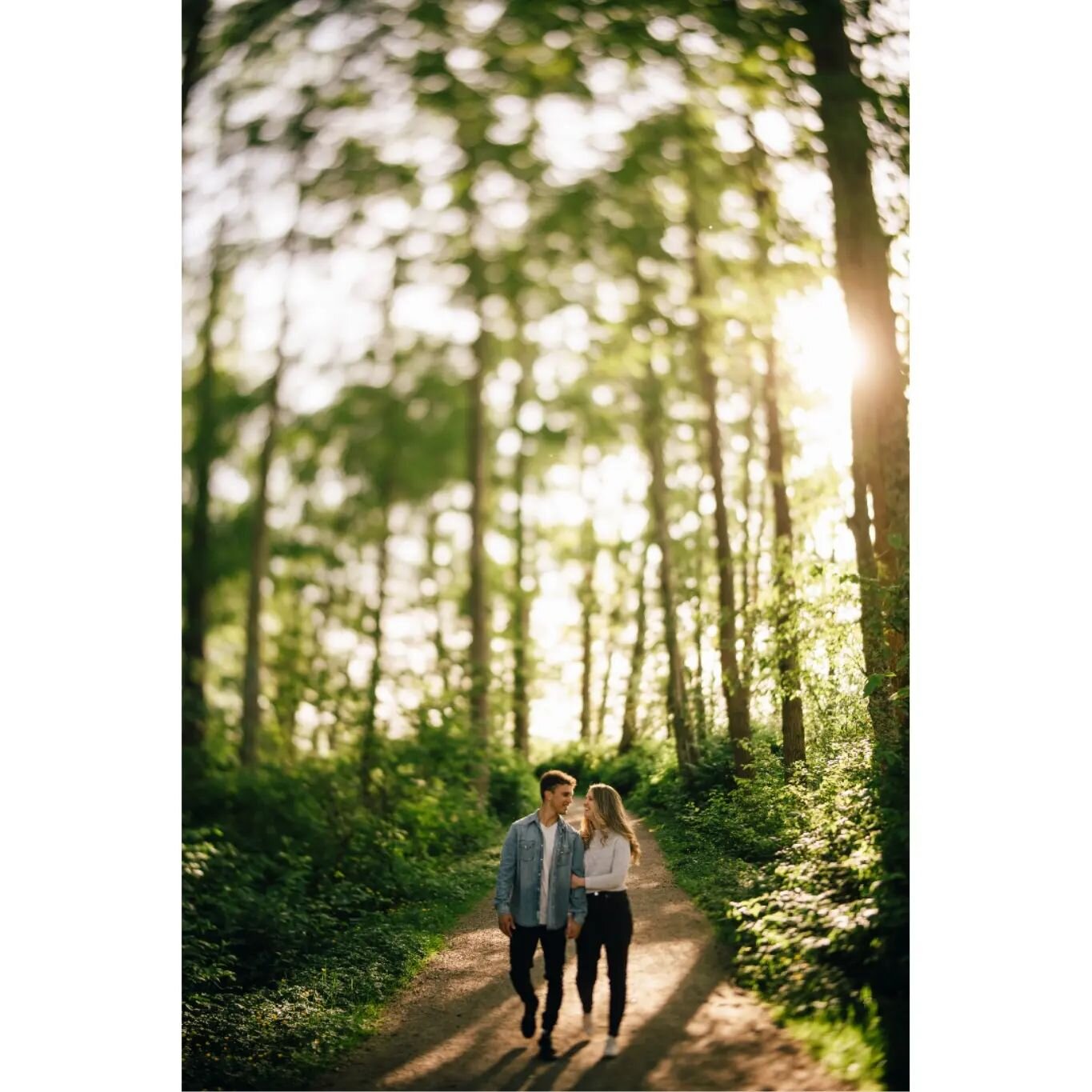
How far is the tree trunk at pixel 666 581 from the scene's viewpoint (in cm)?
429

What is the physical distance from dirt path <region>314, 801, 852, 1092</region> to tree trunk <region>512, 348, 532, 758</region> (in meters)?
0.55

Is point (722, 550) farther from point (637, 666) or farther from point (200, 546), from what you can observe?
point (200, 546)

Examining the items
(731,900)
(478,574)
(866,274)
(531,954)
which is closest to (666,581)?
(478,574)

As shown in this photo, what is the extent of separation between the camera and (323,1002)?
4254mm

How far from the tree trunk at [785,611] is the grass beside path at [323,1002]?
1.41 metres

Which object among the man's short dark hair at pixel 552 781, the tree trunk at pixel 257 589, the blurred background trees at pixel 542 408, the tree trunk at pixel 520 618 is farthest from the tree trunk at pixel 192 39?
the man's short dark hair at pixel 552 781

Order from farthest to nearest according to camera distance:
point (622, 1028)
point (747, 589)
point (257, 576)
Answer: point (257, 576), point (747, 589), point (622, 1028)

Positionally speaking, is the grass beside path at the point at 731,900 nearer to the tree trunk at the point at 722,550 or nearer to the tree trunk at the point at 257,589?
the tree trunk at the point at 722,550

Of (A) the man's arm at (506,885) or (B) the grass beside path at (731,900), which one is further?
(A) the man's arm at (506,885)

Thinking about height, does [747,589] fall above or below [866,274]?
below

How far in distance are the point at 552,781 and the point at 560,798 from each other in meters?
0.08
